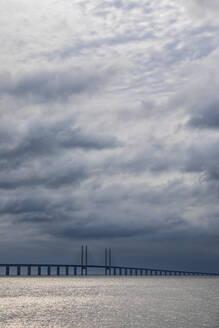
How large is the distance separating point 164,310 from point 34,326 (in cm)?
2647

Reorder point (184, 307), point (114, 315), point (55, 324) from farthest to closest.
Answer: point (184, 307), point (114, 315), point (55, 324)

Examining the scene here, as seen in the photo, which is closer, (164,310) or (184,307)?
(164,310)

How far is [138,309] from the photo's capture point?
3376 inches

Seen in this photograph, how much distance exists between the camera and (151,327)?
6162 centimetres

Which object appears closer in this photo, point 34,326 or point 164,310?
point 34,326

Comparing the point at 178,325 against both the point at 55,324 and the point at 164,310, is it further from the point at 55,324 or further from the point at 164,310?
the point at 164,310

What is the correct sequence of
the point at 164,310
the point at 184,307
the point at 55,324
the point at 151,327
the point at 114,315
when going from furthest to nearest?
the point at 184,307
the point at 164,310
the point at 114,315
the point at 55,324
the point at 151,327

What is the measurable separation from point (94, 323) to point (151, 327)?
904cm

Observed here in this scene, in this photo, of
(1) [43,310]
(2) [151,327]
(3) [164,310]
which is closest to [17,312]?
(1) [43,310]

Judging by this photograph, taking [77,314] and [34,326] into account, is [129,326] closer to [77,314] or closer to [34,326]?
[34,326]

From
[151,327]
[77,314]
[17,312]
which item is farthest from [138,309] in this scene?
Answer: [151,327]

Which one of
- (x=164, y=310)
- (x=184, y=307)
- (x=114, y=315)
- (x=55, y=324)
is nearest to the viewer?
(x=55, y=324)

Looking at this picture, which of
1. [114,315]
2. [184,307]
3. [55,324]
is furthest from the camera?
[184,307]

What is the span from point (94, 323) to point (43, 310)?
2061cm
